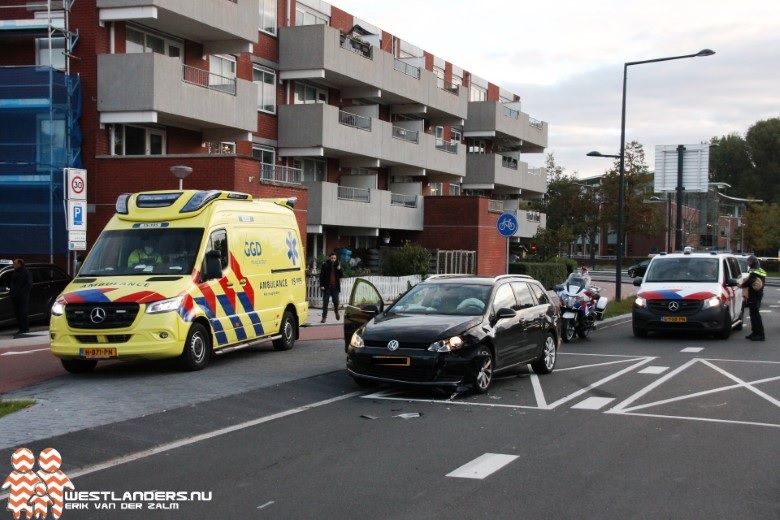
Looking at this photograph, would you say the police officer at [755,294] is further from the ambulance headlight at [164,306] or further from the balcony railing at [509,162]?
the balcony railing at [509,162]

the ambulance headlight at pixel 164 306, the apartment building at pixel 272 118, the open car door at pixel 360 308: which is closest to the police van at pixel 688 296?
the open car door at pixel 360 308

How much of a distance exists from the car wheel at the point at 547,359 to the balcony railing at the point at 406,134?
2366 cm

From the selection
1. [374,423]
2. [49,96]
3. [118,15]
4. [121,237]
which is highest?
[118,15]

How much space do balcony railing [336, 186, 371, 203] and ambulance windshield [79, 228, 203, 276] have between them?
18871mm

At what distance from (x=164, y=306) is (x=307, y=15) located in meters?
23.5

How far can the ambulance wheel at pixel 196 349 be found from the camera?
42.4 ft

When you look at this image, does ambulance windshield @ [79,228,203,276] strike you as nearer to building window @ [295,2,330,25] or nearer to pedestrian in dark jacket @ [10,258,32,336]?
pedestrian in dark jacket @ [10,258,32,336]

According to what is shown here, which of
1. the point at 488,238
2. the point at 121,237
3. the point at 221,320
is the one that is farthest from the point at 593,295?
the point at 488,238

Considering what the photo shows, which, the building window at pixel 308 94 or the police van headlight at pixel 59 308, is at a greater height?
the building window at pixel 308 94

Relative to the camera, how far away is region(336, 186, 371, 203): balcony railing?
3309cm

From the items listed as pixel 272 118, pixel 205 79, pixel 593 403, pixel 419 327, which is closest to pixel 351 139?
pixel 272 118

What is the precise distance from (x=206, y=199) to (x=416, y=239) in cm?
2513

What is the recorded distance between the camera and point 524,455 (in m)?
8.02

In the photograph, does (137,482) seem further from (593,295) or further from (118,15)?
(118,15)
